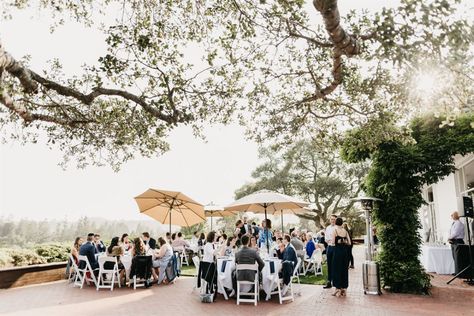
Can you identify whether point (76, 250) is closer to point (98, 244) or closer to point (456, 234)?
point (98, 244)

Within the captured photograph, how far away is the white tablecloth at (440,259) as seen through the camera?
1128cm

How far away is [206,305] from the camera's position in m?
7.50

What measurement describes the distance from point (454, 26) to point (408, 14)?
53 centimetres

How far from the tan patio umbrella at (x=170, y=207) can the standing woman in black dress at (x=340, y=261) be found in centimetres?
475

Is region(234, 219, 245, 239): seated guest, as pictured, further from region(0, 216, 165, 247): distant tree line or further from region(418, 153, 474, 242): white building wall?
region(0, 216, 165, 247): distant tree line

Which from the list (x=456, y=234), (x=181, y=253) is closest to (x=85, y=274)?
(x=181, y=253)

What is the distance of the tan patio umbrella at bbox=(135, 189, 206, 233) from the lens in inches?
445

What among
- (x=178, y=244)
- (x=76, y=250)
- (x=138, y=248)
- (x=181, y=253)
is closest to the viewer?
(x=138, y=248)

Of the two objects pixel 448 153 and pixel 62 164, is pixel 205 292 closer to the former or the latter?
pixel 62 164

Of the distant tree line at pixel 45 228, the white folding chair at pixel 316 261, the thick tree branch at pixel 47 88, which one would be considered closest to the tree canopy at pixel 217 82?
the thick tree branch at pixel 47 88

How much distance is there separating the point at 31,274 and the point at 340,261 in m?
8.50

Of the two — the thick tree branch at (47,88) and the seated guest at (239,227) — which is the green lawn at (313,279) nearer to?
the seated guest at (239,227)

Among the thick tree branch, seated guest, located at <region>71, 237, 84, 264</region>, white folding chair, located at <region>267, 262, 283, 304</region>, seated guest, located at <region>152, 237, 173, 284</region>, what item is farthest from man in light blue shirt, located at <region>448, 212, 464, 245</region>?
seated guest, located at <region>71, 237, 84, 264</region>

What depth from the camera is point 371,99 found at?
7.71 m
